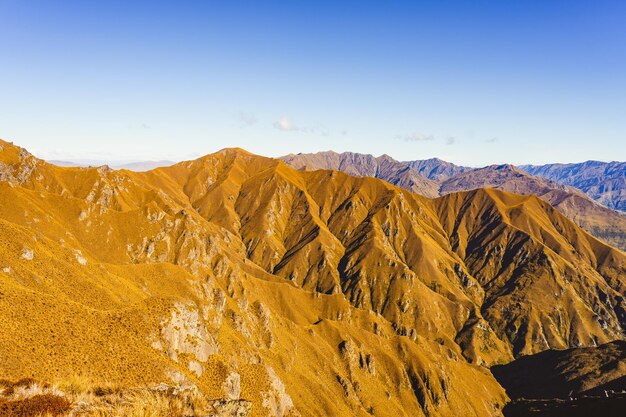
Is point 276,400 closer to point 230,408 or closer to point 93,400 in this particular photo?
point 230,408

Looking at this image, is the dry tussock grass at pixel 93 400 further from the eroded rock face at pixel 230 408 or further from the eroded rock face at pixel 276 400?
the eroded rock face at pixel 276 400

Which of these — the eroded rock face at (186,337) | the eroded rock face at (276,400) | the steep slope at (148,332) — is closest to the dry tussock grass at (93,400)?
the steep slope at (148,332)

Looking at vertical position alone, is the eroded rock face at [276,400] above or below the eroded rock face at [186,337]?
below

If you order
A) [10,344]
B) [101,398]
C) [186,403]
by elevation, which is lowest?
[10,344]

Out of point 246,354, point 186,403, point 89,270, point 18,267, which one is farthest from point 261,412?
point 186,403

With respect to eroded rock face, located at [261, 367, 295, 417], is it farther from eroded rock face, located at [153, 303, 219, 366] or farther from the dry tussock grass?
the dry tussock grass

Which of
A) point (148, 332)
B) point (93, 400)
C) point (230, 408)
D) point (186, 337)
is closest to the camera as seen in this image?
point (93, 400)

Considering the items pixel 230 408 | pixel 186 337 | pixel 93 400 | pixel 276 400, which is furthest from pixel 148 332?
pixel 93 400

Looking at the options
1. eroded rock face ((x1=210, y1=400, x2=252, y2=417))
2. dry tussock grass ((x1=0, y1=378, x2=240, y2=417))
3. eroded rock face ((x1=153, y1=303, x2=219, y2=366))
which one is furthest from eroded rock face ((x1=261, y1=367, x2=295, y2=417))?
dry tussock grass ((x1=0, y1=378, x2=240, y2=417))

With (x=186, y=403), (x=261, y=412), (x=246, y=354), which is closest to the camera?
(x=186, y=403)

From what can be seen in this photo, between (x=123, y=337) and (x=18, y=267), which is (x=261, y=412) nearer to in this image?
(x=123, y=337)

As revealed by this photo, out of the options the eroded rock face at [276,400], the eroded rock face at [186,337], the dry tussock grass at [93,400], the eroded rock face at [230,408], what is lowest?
the eroded rock face at [276,400]
